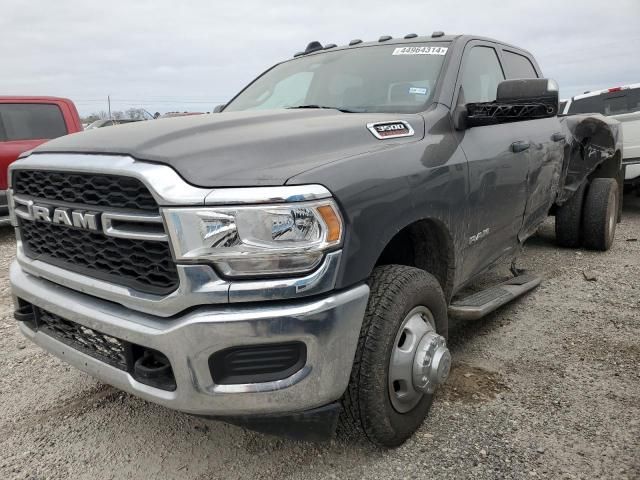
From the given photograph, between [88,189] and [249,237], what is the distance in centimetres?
70

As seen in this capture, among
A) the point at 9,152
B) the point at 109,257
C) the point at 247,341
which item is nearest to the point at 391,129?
the point at 247,341

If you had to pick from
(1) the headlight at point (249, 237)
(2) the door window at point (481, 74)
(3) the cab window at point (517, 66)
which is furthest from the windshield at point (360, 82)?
(1) the headlight at point (249, 237)

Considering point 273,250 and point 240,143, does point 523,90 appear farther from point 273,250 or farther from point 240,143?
point 273,250

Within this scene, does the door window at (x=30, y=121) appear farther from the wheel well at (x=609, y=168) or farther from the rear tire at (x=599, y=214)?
the wheel well at (x=609, y=168)

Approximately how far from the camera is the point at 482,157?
278 cm

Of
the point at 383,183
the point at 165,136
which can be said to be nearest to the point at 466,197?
the point at 383,183

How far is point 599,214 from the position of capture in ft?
16.7

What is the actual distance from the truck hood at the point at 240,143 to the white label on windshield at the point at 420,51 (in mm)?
690

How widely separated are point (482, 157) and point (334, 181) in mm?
1302

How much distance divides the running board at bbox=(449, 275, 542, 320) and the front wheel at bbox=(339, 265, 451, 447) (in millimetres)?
501

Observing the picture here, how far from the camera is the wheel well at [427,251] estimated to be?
97.3 inches

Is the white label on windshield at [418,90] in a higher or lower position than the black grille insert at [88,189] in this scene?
higher

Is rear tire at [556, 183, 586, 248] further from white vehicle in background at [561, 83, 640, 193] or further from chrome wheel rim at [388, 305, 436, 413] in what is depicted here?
chrome wheel rim at [388, 305, 436, 413]

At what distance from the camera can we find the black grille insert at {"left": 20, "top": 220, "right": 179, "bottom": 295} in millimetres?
1761
